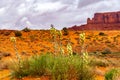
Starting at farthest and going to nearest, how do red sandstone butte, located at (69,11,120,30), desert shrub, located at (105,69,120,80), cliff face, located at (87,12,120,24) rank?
cliff face, located at (87,12,120,24) → red sandstone butte, located at (69,11,120,30) → desert shrub, located at (105,69,120,80)

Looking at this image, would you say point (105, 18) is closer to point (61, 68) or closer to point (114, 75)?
point (114, 75)

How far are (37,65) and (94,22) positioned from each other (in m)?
106

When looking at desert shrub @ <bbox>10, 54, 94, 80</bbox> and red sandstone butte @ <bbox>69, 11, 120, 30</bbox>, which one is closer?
desert shrub @ <bbox>10, 54, 94, 80</bbox>

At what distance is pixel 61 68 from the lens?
10.6 meters

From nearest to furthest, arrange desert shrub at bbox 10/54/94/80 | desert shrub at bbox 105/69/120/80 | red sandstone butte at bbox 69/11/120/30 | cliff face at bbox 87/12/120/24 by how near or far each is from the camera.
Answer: desert shrub at bbox 10/54/94/80
desert shrub at bbox 105/69/120/80
red sandstone butte at bbox 69/11/120/30
cliff face at bbox 87/12/120/24

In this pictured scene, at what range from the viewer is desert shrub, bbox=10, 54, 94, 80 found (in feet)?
34.8

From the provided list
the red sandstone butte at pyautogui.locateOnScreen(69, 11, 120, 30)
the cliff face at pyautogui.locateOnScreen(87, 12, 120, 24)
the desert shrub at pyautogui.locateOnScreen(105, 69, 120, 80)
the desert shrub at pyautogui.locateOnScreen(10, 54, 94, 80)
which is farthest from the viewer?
the cliff face at pyautogui.locateOnScreen(87, 12, 120, 24)

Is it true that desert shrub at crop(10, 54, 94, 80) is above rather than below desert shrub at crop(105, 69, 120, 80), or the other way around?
Result: above

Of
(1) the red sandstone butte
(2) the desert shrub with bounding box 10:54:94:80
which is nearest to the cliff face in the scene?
(1) the red sandstone butte

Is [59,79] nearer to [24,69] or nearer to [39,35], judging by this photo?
[24,69]

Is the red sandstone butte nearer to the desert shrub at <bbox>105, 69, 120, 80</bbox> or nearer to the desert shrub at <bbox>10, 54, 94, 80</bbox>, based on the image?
the desert shrub at <bbox>10, 54, 94, 80</bbox>

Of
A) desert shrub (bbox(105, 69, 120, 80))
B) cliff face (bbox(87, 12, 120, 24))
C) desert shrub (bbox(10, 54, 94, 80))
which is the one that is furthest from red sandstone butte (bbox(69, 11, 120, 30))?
desert shrub (bbox(105, 69, 120, 80))

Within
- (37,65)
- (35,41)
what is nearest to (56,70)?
(37,65)

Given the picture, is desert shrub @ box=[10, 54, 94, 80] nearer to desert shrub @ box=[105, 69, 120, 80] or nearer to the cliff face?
desert shrub @ box=[105, 69, 120, 80]
